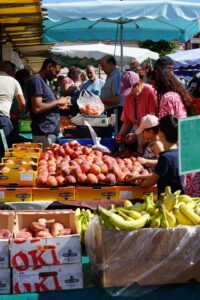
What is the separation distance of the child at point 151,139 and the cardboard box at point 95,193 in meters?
0.63

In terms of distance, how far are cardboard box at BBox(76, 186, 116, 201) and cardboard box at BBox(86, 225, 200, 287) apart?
1866 millimetres

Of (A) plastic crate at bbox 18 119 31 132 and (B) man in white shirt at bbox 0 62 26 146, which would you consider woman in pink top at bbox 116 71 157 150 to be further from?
(A) plastic crate at bbox 18 119 31 132

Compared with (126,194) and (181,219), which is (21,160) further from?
(181,219)

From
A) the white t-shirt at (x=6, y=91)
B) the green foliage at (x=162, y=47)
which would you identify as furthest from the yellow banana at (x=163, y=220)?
the green foliage at (x=162, y=47)

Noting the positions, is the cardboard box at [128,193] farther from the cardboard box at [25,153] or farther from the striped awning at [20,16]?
the striped awning at [20,16]

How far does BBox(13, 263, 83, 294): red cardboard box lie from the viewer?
298 centimetres

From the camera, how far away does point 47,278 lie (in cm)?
300

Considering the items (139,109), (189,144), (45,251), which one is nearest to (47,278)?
(45,251)

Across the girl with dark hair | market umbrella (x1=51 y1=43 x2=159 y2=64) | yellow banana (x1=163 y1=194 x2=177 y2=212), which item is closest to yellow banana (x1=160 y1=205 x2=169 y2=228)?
yellow banana (x1=163 y1=194 x2=177 y2=212)

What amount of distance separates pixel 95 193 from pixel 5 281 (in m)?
2.04

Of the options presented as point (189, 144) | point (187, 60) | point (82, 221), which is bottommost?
point (187, 60)

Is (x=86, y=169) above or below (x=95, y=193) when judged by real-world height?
above

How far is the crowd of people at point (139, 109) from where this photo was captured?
14.5ft

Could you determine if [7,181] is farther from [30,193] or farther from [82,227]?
[82,227]
